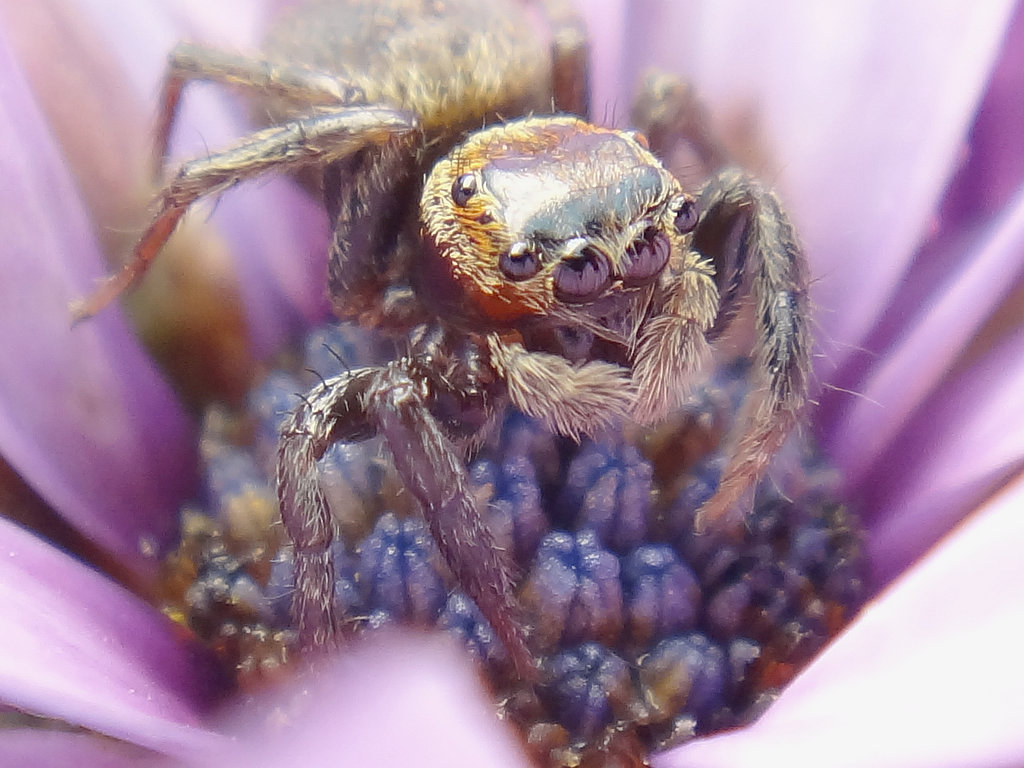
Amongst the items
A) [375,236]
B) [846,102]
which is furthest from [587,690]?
[846,102]

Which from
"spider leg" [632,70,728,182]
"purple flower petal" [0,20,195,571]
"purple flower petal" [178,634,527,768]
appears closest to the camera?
"purple flower petal" [178,634,527,768]

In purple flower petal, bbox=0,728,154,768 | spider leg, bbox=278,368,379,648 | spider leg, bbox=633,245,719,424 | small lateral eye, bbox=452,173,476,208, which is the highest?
small lateral eye, bbox=452,173,476,208

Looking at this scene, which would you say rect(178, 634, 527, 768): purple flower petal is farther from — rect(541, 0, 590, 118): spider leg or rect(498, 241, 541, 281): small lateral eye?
rect(541, 0, 590, 118): spider leg

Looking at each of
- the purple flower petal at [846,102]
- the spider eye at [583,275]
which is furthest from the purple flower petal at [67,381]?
the purple flower petal at [846,102]

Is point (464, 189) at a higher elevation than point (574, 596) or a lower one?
higher

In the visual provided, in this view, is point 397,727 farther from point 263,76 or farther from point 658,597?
point 263,76

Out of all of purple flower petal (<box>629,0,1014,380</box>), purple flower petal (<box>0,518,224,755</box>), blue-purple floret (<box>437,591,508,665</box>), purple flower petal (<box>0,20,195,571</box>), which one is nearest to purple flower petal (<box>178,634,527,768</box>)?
purple flower petal (<box>0,518,224,755</box>)

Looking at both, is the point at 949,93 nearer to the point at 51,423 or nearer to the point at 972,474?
the point at 972,474

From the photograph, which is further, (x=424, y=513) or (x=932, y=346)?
(x=932, y=346)
